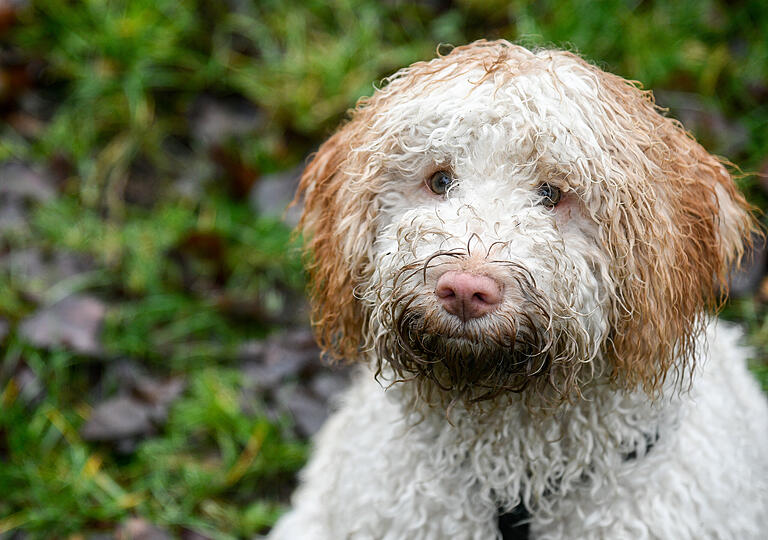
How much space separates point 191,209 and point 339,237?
2.26 metres

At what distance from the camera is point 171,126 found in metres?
4.37

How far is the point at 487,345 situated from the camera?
5.67 ft

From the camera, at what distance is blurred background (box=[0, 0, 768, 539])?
3301 millimetres

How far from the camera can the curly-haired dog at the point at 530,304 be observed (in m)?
1.77

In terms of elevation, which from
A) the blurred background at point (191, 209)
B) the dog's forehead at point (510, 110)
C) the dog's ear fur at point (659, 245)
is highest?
the dog's forehead at point (510, 110)

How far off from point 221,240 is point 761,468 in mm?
2425

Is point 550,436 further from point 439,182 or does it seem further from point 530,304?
point 439,182

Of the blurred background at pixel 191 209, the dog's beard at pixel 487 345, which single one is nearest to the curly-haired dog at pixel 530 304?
the dog's beard at pixel 487 345

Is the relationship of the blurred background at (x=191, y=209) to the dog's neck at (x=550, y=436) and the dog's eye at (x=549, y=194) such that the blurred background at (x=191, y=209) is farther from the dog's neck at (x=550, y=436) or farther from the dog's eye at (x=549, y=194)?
the dog's eye at (x=549, y=194)

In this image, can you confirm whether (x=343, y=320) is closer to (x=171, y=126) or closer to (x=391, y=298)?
(x=391, y=298)

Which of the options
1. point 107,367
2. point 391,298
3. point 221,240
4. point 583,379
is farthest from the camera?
point 221,240


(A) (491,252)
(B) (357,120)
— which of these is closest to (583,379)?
(A) (491,252)

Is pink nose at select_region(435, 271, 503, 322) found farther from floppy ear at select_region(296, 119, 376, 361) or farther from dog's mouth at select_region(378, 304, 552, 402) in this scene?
floppy ear at select_region(296, 119, 376, 361)

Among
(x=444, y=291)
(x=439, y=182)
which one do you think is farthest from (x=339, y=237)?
(x=444, y=291)
